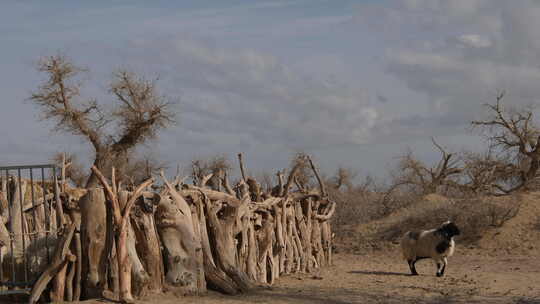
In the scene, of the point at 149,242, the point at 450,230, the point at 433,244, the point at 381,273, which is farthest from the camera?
the point at 381,273

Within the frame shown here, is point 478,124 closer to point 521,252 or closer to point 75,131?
point 521,252

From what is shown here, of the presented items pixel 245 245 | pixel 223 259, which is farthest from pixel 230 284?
pixel 245 245

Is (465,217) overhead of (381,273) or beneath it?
overhead

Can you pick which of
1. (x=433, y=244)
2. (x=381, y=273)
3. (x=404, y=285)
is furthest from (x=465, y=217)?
(x=404, y=285)

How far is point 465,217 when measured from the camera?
21.6m

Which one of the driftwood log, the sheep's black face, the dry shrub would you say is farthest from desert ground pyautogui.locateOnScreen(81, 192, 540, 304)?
the sheep's black face

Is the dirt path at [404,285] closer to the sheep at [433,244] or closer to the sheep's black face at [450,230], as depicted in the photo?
the sheep at [433,244]

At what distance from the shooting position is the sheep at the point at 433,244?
1455 cm

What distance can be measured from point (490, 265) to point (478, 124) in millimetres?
13418

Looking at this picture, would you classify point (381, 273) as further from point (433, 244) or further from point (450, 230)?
point (450, 230)

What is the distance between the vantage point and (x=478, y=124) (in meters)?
29.8

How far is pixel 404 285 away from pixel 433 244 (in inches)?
69.3

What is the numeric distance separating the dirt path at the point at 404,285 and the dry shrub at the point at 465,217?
268cm

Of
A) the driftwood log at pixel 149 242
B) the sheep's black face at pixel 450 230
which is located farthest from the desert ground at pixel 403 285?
the sheep's black face at pixel 450 230
